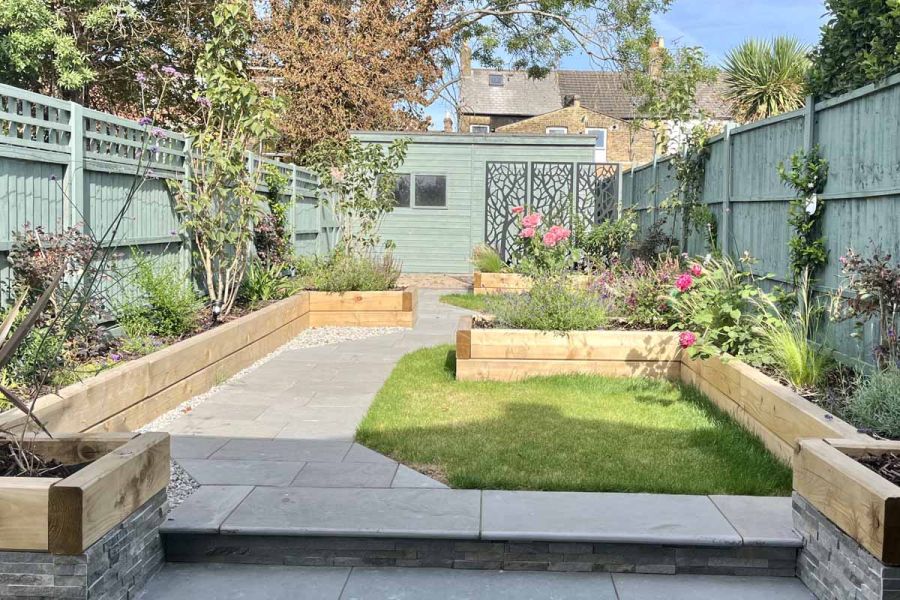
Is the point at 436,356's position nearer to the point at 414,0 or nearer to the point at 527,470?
the point at 527,470

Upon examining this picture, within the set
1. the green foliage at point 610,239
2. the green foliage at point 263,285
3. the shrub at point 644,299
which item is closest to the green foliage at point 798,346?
the shrub at point 644,299

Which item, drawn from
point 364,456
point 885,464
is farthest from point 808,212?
point 364,456

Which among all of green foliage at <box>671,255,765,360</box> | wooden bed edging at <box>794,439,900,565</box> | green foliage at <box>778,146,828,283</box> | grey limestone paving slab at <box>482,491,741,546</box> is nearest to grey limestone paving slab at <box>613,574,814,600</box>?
grey limestone paving slab at <box>482,491,741,546</box>

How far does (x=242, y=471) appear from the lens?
4.24 meters

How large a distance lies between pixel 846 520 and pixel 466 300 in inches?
385

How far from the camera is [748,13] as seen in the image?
1800 cm

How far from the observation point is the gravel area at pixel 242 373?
388 cm

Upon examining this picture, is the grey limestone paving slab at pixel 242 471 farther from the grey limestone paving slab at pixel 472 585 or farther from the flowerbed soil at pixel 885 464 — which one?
the flowerbed soil at pixel 885 464

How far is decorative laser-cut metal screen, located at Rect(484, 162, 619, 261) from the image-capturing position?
16.2 meters

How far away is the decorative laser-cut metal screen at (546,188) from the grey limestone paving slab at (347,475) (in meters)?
12.2

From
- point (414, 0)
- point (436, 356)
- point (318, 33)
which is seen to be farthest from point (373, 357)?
point (414, 0)

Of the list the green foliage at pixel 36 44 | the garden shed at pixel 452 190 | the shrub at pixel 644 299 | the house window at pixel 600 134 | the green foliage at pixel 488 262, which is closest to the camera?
the shrub at pixel 644 299

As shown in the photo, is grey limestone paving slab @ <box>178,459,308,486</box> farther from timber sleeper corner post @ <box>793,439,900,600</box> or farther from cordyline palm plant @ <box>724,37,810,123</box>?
cordyline palm plant @ <box>724,37,810,123</box>

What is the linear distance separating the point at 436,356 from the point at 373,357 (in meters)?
0.63
